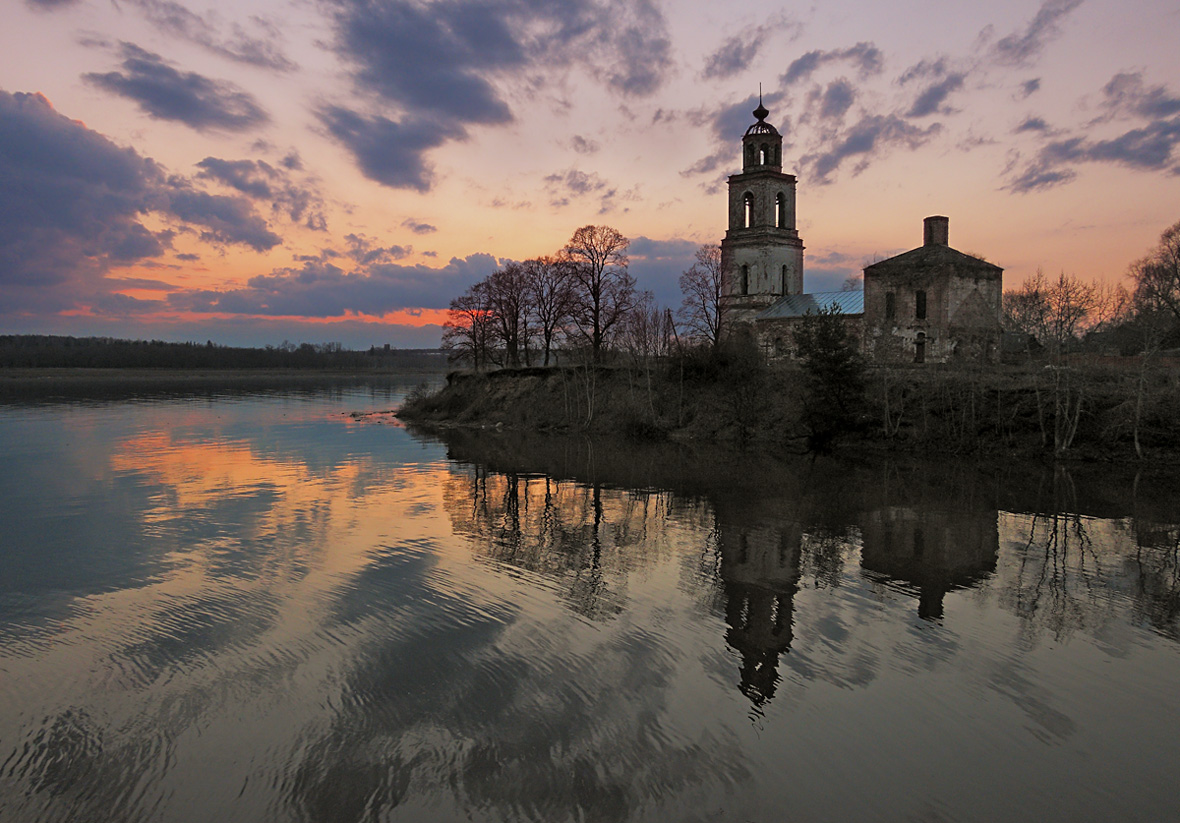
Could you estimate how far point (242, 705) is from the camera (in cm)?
931

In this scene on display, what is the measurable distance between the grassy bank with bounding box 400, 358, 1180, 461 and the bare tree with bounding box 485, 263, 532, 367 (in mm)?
8041

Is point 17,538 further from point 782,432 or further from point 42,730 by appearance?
point 782,432

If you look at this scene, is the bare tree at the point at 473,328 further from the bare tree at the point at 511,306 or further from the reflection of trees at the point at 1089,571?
the reflection of trees at the point at 1089,571

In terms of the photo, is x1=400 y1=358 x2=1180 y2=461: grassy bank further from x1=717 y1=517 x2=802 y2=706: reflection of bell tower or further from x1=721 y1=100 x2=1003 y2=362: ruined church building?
x1=717 y1=517 x2=802 y2=706: reflection of bell tower

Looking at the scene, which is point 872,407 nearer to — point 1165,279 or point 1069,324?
point 1069,324

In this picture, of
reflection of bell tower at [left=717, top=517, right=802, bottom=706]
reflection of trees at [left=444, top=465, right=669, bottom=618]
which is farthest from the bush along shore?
reflection of bell tower at [left=717, top=517, right=802, bottom=706]

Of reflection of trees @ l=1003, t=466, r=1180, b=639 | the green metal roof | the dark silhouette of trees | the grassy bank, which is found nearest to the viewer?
reflection of trees @ l=1003, t=466, r=1180, b=639

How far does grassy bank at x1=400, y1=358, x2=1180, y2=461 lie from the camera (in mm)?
32500

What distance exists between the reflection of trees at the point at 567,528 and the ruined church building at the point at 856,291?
23973 millimetres

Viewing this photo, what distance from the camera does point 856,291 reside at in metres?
51.0

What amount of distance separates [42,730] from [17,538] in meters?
12.5

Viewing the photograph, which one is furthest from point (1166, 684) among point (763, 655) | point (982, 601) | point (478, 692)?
point (478, 692)

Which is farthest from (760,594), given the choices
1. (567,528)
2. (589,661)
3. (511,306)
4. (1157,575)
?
(511,306)

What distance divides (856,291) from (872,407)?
14.9m
